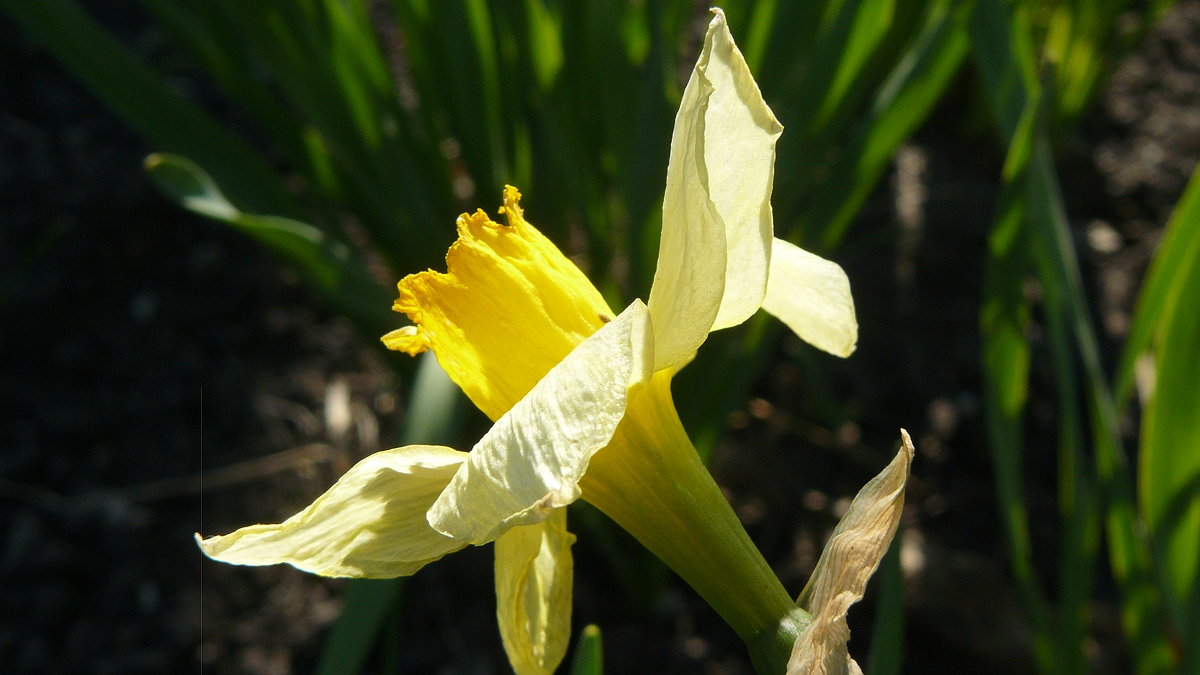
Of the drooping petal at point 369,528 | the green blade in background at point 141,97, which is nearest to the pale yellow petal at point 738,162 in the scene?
the drooping petal at point 369,528

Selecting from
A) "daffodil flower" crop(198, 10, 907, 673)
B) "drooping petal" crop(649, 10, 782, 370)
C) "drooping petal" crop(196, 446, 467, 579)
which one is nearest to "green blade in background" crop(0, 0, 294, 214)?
"daffodil flower" crop(198, 10, 907, 673)

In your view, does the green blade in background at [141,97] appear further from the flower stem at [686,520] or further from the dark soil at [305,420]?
the flower stem at [686,520]

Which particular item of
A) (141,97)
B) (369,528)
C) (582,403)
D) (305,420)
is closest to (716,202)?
(582,403)

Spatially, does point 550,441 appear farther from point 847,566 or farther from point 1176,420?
point 1176,420

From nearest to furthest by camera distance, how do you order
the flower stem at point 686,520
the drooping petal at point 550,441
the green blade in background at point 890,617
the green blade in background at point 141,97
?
1. the drooping petal at point 550,441
2. the flower stem at point 686,520
3. the green blade in background at point 890,617
4. the green blade in background at point 141,97

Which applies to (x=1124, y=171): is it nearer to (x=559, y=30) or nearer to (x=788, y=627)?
(x=559, y=30)

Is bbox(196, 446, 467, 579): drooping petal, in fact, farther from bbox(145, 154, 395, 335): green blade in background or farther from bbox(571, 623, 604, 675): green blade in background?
bbox(145, 154, 395, 335): green blade in background

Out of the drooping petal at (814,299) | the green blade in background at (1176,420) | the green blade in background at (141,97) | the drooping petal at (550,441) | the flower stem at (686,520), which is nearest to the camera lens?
the drooping petal at (550,441)
